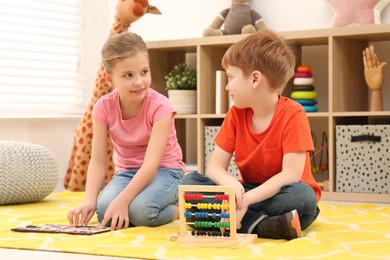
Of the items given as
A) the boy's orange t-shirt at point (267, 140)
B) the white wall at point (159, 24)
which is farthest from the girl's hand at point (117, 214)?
the white wall at point (159, 24)

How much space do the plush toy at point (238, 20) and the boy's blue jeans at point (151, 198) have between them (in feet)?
4.41

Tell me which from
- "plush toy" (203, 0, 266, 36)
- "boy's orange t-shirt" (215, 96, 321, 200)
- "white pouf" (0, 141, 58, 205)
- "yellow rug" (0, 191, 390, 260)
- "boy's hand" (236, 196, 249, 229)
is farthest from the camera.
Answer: "plush toy" (203, 0, 266, 36)

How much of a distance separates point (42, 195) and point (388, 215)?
1.40m

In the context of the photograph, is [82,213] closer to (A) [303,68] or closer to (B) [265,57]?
(B) [265,57]

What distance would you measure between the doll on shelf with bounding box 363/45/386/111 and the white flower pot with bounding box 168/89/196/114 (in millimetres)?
917

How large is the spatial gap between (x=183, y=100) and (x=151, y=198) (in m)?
1.44

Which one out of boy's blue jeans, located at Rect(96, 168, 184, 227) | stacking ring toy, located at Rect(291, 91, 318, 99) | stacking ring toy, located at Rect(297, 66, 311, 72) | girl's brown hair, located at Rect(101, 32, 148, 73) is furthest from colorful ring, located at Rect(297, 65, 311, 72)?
girl's brown hair, located at Rect(101, 32, 148, 73)

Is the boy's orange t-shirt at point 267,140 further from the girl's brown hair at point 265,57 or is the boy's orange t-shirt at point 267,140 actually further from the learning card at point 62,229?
the learning card at point 62,229

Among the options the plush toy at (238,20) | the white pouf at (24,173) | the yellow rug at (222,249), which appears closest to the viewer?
the yellow rug at (222,249)

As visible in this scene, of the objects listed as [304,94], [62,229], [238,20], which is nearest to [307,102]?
[304,94]

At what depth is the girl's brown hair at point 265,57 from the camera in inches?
81.9

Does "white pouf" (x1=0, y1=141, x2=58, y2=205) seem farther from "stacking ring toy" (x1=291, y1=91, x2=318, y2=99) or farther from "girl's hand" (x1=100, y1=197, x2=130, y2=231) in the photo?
"stacking ring toy" (x1=291, y1=91, x2=318, y2=99)

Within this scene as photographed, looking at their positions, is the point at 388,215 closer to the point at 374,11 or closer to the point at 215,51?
the point at 374,11

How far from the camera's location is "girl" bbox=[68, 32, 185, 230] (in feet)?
7.41
